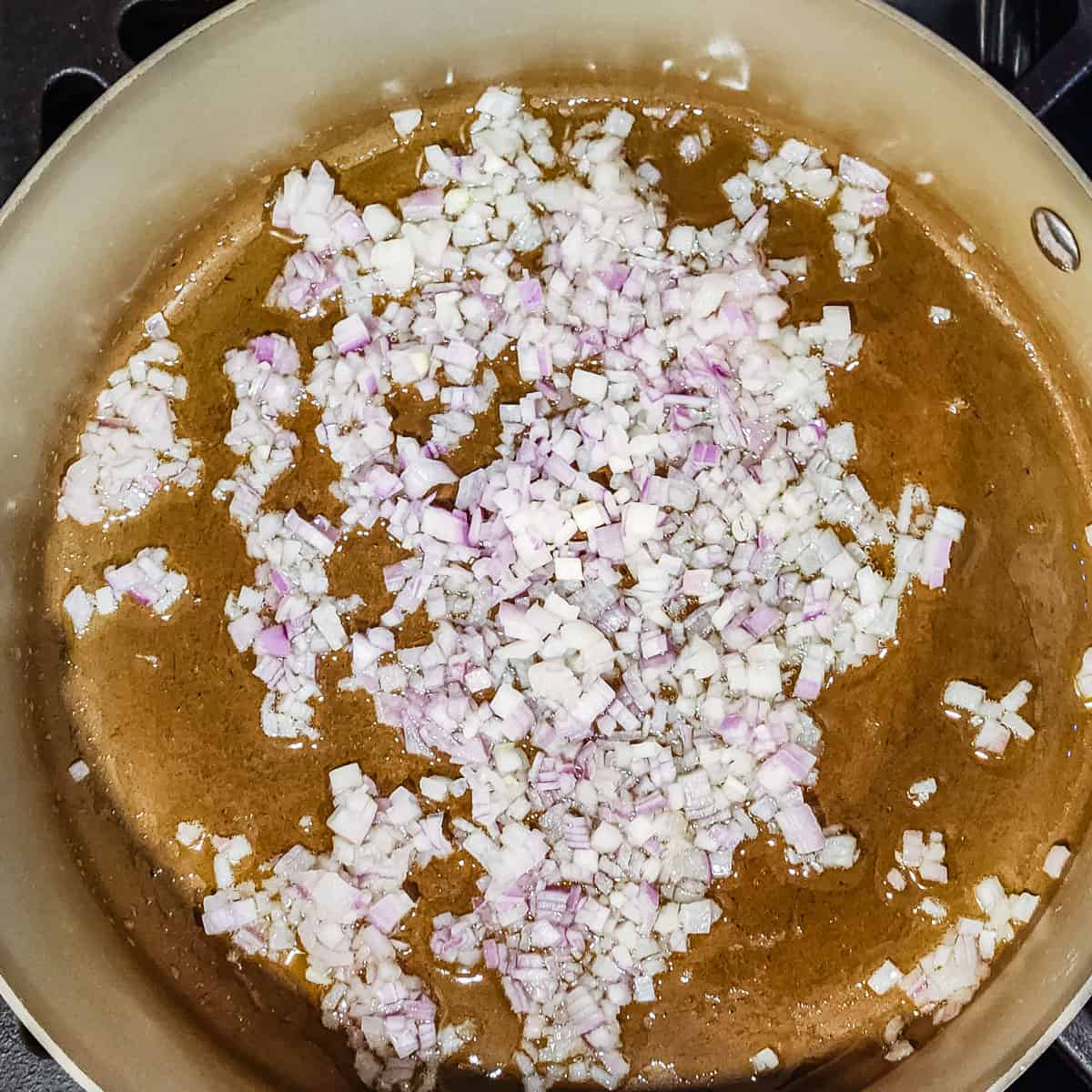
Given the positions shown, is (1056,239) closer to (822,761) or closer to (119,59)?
(822,761)

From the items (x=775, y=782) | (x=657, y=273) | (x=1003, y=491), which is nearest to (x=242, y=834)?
(x=775, y=782)

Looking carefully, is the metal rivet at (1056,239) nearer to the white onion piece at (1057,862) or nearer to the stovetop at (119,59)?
the stovetop at (119,59)

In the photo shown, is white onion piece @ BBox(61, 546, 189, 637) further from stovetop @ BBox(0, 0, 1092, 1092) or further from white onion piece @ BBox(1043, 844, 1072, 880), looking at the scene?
white onion piece @ BBox(1043, 844, 1072, 880)

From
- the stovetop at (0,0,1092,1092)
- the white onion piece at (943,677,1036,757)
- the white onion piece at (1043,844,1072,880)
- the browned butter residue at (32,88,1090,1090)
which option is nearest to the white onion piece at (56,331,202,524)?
the browned butter residue at (32,88,1090,1090)

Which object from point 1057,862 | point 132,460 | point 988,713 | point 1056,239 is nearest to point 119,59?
point 132,460

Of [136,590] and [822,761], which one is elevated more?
[136,590]
